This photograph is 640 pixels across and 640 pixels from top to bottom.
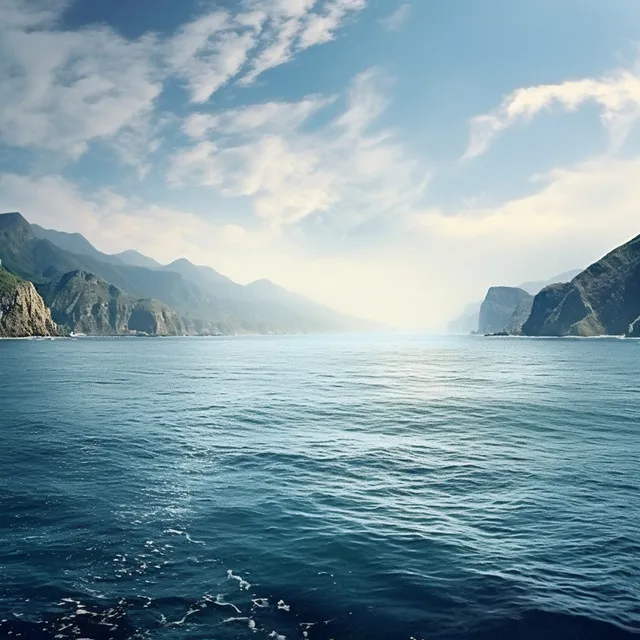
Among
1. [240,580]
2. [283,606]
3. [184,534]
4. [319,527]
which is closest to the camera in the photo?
[283,606]

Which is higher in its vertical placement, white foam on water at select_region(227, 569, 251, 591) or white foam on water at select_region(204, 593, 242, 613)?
white foam on water at select_region(204, 593, 242, 613)

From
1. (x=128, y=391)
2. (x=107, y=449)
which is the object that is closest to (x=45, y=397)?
(x=128, y=391)

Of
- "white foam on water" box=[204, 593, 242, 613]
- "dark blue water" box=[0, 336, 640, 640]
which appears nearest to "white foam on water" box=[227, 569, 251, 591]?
"dark blue water" box=[0, 336, 640, 640]

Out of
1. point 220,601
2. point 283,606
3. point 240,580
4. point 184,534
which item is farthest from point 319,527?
point 220,601

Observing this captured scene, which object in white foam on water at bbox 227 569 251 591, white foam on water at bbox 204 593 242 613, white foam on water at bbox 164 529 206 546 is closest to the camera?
white foam on water at bbox 204 593 242 613

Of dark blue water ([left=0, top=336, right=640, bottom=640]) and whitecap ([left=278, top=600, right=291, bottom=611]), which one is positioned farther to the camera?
whitecap ([left=278, top=600, right=291, bottom=611])

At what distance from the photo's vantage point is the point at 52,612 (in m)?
16.0

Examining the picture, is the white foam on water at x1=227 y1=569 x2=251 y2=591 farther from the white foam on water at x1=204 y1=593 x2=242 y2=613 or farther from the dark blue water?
the white foam on water at x1=204 y1=593 x2=242 y2=613

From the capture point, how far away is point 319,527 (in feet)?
76.0

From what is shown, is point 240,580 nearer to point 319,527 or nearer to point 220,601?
point 220,601

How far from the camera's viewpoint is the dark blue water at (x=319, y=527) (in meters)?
15.9

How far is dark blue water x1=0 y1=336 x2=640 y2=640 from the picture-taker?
15945 millimetres

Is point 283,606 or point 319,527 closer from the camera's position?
point 283,606

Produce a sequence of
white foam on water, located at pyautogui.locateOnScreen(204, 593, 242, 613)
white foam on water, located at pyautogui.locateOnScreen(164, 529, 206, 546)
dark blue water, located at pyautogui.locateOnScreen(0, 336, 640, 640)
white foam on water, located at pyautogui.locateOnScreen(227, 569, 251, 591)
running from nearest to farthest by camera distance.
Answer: dark blue water, located at pyautogui.locateOnScreen(0, 336, 640, 640) → white foam on water, located at pyautogui.locateOnScreen(204, 593, 242, 613) → white foam on water, located at pyautogui.locateOnScreen(227, 569, 251, 591) → white foam on water, located at pyautogui.locateOnScreen(164, 529, 206, 546)
